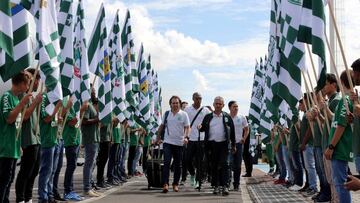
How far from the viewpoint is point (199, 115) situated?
15773 mm

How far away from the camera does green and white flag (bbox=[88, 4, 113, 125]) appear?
13094 millimetres

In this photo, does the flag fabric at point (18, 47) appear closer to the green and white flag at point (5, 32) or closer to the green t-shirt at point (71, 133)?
the green and white flag at point (5, 32)

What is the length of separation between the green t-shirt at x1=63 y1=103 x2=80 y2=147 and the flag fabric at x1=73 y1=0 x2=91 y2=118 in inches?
7.7

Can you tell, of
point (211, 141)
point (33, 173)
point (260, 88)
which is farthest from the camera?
point (260, 88)

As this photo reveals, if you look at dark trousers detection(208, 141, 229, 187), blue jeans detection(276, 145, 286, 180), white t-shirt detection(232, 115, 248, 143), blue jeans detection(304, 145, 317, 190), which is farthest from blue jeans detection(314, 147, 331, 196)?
blue jeans detection(276, 145, 286, 180)

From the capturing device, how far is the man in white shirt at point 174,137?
13.9 metres

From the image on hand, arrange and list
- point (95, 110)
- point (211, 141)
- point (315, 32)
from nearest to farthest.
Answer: point (315, 32)
point (95, 110)
point (211, 141)

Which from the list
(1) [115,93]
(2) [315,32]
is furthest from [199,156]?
(2) [315,32]

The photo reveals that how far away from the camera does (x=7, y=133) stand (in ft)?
24.5

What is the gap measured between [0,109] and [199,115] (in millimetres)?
8814

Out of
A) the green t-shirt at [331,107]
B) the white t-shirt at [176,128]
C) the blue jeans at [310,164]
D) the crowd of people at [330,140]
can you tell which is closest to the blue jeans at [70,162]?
the white t-shirt at [176,128]

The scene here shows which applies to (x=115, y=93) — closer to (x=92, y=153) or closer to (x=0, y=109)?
(x=92, y=153)

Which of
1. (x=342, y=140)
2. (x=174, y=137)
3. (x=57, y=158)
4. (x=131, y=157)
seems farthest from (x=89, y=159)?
(x=131, y=157)

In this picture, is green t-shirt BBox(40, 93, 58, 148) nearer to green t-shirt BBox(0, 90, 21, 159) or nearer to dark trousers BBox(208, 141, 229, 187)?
green t-shirt BBox(0, 90, 21, 159)
